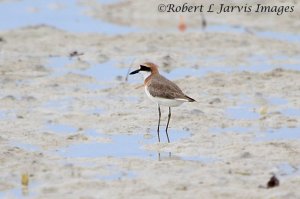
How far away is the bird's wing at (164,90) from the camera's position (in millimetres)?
12781

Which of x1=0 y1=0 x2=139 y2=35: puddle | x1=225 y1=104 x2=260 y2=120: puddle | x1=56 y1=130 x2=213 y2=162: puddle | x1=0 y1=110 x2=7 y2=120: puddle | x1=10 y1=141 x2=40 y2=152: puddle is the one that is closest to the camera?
x1=56 y1=130 x2=213 y2=162: puddle

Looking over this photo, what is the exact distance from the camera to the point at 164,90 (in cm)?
1288

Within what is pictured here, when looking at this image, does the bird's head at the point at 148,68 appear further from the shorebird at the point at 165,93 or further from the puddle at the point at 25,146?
the puddle at the point at 25,146

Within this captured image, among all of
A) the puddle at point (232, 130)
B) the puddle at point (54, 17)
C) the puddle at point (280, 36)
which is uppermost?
the puddle at point (54, 17)

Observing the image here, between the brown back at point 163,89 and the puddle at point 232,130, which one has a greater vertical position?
the brown back at point 163,89

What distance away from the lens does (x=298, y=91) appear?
15.6m

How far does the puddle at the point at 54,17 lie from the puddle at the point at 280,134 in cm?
1049

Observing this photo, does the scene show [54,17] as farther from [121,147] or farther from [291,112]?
[121,147]

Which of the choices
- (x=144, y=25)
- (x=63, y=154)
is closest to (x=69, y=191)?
(x=63, y=154)

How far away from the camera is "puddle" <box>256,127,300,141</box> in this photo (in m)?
12.4

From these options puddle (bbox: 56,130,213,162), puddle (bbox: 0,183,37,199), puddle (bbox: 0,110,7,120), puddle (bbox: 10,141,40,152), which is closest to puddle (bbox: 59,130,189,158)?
puddle (bbox: 56,130,213,162)

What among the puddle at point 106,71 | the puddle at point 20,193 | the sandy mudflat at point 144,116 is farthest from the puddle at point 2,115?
the puddle at point 20,193

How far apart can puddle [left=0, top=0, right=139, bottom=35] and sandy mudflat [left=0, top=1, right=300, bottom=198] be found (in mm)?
1348

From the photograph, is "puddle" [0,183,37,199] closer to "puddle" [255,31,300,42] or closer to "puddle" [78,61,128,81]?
"puddle" [78,61,128,81]
